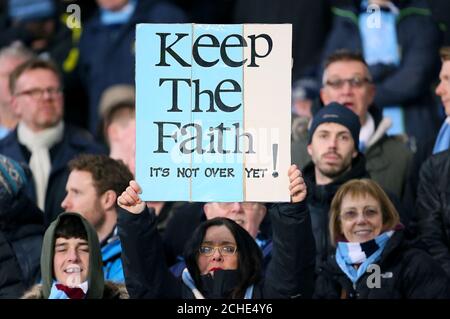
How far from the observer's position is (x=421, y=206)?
11422mm

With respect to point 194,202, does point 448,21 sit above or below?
above

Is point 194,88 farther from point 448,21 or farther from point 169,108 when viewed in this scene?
point 448,21

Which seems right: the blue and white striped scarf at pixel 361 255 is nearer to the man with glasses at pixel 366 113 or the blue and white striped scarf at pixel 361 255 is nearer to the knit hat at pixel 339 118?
the knit hat at pixel 339 118

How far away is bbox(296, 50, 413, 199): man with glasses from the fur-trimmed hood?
1.74 meters

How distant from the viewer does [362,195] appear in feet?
36.5

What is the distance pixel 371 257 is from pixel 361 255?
6 centimetres

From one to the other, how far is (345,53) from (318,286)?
1885mm

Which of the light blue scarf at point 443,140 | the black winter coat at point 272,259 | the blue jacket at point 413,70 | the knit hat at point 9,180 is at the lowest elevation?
the black winter coat at point 272,259

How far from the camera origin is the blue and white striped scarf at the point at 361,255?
11023 mm

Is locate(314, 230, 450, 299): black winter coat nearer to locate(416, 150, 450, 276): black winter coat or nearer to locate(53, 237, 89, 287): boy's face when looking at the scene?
locate(416, 150, 450, 276): black winter coat

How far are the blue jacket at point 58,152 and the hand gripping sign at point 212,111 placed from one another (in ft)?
5.07

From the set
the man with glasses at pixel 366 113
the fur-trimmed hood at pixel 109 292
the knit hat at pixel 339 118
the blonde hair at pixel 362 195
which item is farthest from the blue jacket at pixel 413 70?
the fur-trimmed hood at pixel 109 292

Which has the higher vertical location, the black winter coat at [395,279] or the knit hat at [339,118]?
the knit hat at [339,118]

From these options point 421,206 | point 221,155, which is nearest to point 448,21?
point 421,206
